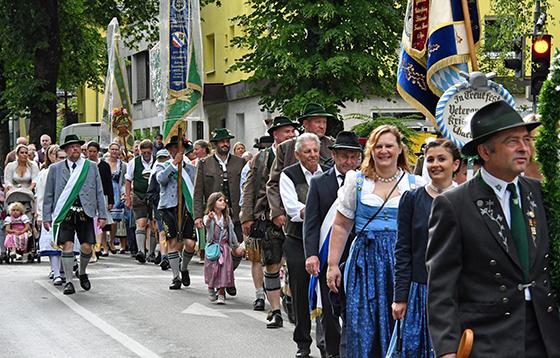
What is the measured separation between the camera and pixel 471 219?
217 inches

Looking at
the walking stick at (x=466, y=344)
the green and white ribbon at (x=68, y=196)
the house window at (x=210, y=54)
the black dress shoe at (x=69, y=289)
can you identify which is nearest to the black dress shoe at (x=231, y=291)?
the black dress shoe at (x=69, y=289)

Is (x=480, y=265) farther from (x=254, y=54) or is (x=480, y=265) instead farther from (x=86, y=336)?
(x=254, y=54)

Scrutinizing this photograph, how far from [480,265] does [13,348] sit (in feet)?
22.5

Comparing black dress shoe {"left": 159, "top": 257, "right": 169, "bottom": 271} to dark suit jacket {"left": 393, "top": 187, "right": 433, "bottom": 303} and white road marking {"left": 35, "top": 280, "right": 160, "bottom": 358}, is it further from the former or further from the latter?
dark suit jacket {"left": 393, "top": 187, "right": 433, "bottom": 303}

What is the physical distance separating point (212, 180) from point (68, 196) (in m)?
1.78

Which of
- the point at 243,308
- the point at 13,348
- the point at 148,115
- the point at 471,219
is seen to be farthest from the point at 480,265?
the point at 148,115

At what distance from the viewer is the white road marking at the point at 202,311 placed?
45.3 ft

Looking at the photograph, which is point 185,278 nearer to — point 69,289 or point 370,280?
point 69,289

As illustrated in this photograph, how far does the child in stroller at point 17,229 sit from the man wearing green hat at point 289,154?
9.91m

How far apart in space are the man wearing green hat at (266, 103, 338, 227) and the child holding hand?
2.74m

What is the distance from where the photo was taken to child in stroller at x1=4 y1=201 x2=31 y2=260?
2130cm

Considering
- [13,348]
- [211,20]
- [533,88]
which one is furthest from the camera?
[211,20]

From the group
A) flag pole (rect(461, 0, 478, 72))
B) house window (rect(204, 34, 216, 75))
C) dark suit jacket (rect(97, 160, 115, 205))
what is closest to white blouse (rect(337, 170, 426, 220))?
flag pole (rect(461, 0, 478, 72))

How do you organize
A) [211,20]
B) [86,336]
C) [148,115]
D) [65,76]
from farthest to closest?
[148,115], [211,20], [65,76], [86,336]
